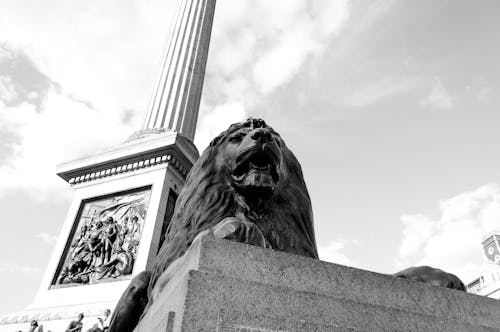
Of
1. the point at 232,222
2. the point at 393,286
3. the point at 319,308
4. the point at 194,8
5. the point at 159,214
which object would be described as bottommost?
the point at 319,308

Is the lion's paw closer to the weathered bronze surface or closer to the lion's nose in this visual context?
the lion's nose

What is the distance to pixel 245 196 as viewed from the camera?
3.06 metres

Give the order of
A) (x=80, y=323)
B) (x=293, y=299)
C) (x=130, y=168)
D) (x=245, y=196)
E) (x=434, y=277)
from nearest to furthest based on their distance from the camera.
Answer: (x=293, y=299) → (x=434, y=277) → (x=245, y=196) → (x=80, y=323) → (x=130, y=168)

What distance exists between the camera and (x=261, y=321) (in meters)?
1.57

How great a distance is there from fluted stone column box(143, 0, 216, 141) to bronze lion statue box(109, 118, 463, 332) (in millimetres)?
7706

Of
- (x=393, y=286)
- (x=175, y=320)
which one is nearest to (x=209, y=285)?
(x=175, y=320)

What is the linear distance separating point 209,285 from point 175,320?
0.59 feet

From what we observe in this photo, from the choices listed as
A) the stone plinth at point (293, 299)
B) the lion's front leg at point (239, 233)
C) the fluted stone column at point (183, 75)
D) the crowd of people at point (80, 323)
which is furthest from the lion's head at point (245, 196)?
the fluted stone column at point (183, 75)

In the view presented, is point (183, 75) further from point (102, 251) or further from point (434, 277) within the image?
point (434, 277)

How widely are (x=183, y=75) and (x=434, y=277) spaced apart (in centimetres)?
1109

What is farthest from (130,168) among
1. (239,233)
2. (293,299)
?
(293,299)

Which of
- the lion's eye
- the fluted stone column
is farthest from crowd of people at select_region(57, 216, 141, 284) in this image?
the lion's eye

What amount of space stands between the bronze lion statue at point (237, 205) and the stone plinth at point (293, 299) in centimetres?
64

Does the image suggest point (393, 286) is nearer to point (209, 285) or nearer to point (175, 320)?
point (209, 285)
